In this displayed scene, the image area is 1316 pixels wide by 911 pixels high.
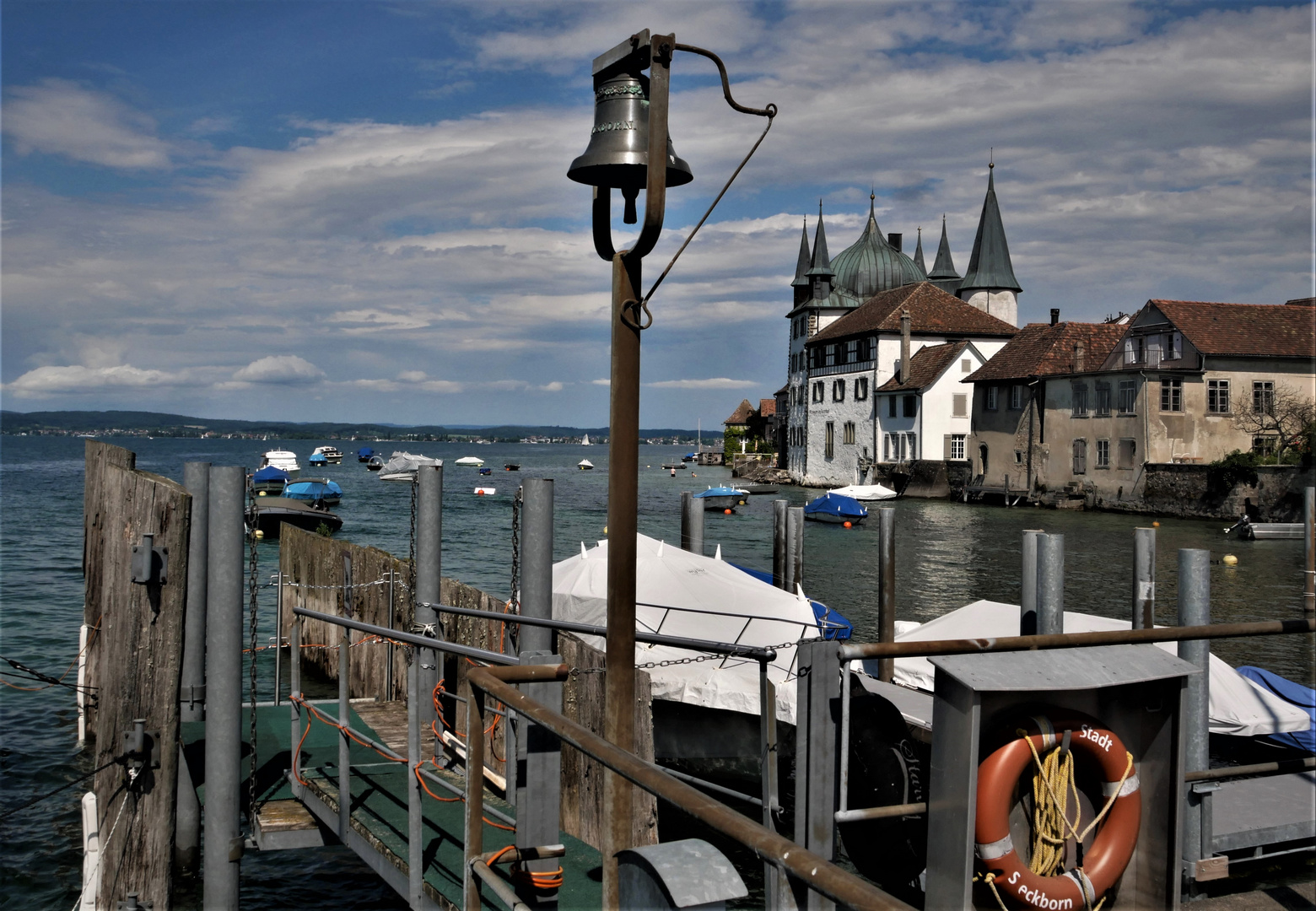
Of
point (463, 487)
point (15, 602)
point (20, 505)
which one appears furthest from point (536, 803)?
point (463, 487)

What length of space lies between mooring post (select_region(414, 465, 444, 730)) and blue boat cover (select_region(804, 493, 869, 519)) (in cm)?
4618

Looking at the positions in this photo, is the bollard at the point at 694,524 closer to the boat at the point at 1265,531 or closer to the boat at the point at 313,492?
the boat at the point at 1265,531

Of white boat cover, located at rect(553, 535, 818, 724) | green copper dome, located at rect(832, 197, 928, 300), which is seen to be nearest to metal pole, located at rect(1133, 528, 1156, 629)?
white boat cover, located at rect(553, 535, 818, 724)

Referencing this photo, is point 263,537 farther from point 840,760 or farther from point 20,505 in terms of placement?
point 840,760

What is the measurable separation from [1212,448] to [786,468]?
46971 mm

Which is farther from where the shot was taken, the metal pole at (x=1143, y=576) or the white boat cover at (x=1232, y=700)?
the metal pole at (x=1143, y=576)

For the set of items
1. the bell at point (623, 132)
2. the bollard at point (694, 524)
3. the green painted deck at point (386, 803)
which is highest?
the bell at point (623, 132)

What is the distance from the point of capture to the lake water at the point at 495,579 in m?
11.1

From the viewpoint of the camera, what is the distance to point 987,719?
4297 mm

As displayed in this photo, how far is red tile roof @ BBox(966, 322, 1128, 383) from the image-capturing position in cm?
6494

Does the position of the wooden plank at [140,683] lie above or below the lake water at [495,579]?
above

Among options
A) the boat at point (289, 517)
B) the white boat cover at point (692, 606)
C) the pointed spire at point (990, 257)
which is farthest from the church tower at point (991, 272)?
the white boat cover at point (692, 606)

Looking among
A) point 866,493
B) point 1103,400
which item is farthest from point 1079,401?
point 866,493

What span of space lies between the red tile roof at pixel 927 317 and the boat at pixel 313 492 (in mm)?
41272
